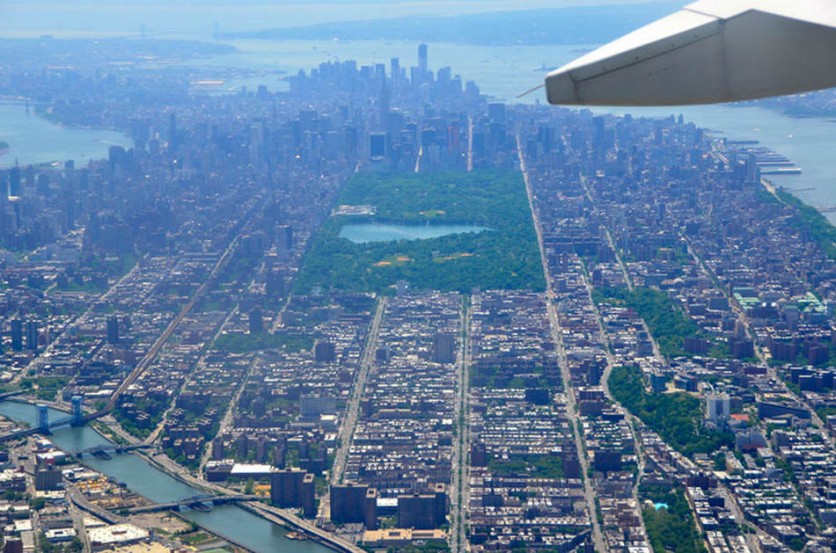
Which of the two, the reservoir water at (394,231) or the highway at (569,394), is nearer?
the highway at (569,394)

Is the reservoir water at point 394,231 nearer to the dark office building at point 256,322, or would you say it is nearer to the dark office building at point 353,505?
the dark office building at point 256,322

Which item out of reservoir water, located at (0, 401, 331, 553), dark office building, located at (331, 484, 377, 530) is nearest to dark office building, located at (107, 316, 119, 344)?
reservoir water, located at (0, 401, 331, 553)

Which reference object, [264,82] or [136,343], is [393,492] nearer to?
[136,343]

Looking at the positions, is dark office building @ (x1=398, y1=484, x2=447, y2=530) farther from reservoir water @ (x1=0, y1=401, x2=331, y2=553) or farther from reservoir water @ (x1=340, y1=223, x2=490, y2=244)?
reservoir water @ (x1=340, y1=223, x2=490, y2=244)

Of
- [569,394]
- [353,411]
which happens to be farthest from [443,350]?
[353,411]

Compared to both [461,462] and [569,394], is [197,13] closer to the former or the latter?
[569,394]

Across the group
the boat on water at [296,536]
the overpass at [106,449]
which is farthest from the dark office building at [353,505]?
the overpass at [106,449]

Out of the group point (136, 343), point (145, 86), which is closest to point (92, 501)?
point (136, 343)
